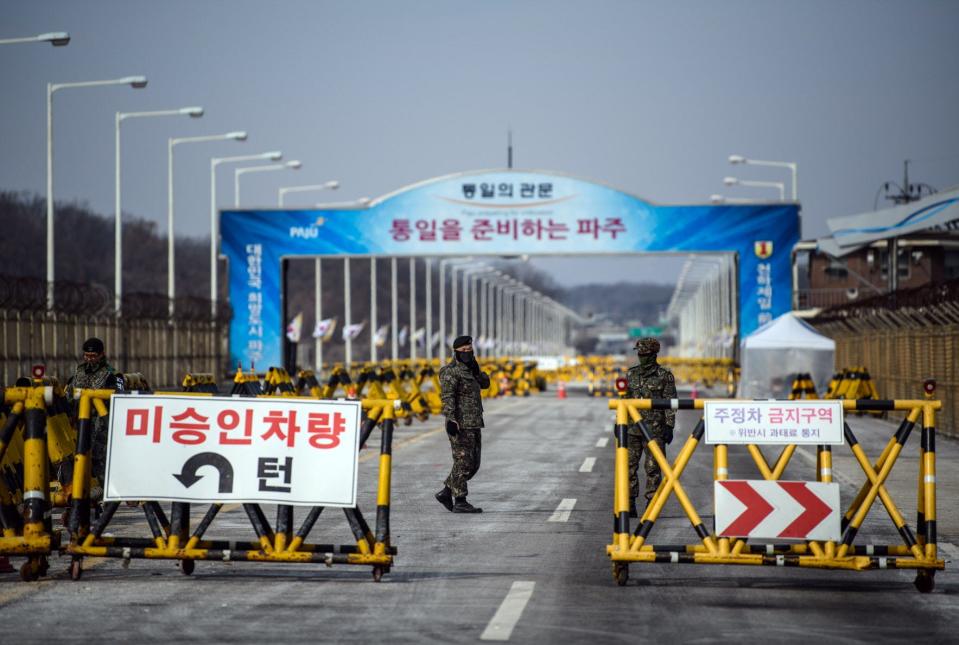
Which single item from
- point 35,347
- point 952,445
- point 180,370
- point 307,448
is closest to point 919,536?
point 307,448

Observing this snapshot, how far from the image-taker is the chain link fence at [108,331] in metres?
28.1

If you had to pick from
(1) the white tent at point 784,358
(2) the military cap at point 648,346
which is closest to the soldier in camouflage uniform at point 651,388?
(2) the military cap at point 648,346

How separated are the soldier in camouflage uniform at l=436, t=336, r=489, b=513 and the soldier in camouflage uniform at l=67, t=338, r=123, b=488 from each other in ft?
10.4

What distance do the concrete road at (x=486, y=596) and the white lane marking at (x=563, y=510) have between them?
3cm

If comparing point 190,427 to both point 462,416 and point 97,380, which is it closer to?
point 97,380

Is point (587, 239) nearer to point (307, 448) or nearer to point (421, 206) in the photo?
point (421, 206)

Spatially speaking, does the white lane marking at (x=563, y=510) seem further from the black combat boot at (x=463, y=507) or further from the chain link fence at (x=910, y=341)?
the chain link fence at (x=910, y=341)

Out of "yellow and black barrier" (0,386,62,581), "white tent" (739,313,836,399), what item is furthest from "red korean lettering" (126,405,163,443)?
"white tent" (739,313,836,399)

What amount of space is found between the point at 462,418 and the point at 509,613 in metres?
6.13

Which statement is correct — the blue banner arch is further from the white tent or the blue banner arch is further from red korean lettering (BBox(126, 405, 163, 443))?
red korean lettering (BBox(126, 405, 163, 443))

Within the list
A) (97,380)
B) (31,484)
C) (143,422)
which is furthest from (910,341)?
(31,484)

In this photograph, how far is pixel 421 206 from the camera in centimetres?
4728

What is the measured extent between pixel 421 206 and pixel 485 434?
18970mm

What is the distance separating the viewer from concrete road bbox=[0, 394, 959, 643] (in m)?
8.18
